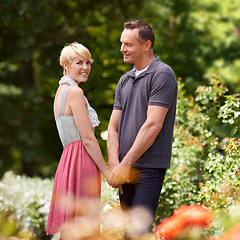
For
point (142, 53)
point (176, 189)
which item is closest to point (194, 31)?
point (176, 189)

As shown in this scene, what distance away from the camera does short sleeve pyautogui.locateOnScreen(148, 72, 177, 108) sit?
109 inches

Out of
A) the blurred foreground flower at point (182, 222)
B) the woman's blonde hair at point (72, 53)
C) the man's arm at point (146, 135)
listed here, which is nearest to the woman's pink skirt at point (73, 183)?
the man's arm at point (146, 135)

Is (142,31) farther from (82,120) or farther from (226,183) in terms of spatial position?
(226,183)

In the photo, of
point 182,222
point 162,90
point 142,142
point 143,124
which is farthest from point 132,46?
point 182,222

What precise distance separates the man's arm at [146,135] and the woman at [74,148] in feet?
0.67

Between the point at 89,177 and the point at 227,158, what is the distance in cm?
160

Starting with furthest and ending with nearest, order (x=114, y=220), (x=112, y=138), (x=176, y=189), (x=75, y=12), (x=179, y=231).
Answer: (x=75, y=12), (x=176, y=189), (x=112, y=138), (x=179, y=231), (x=114, y=220)

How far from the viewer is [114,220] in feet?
4.97

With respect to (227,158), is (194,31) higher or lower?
higher

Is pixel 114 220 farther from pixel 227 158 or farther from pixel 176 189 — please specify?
pixel 176 189

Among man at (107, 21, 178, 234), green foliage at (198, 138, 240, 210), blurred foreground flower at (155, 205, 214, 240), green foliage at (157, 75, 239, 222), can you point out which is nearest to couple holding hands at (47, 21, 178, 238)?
man at (107, 21, 178, 234)

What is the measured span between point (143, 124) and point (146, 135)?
117 millimetres

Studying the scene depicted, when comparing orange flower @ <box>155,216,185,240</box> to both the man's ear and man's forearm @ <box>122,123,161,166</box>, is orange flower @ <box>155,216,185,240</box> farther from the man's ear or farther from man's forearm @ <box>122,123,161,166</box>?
the man's ear

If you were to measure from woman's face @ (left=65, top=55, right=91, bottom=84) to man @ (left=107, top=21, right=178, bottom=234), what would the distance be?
31 cm
